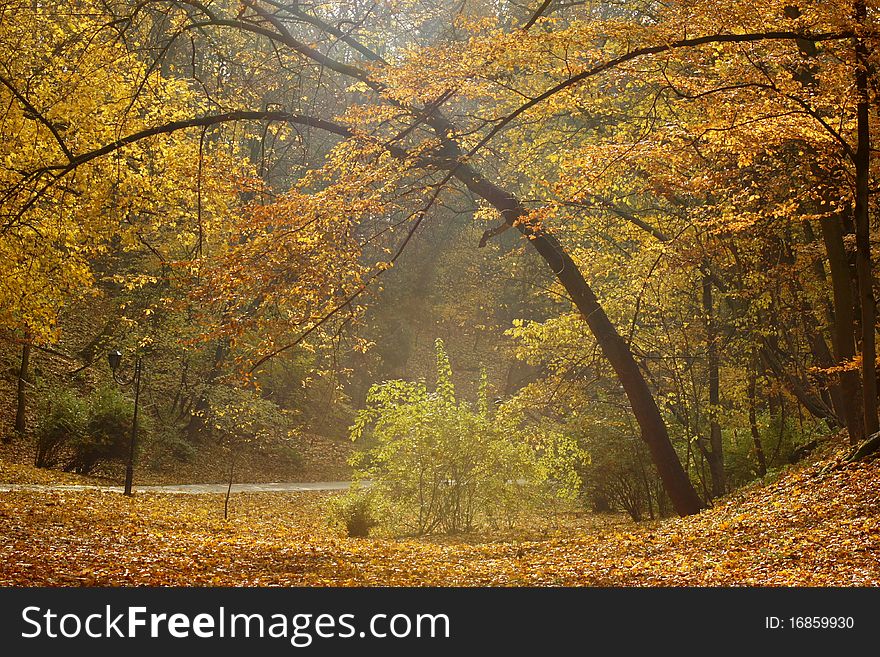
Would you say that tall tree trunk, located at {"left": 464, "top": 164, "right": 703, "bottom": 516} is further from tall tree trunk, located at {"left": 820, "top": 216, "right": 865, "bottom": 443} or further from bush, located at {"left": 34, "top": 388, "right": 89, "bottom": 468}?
bush, located at {"left": 34, "top": 388, "right": 89, "bottom": 468}

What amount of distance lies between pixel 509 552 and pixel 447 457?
10.7ft

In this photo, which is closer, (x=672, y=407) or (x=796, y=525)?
(x=796, y=525)

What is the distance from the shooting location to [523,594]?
5832 mm

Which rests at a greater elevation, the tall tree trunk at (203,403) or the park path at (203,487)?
the tall tree trunk at (203,403)

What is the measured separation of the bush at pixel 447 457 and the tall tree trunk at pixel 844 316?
14.0ft

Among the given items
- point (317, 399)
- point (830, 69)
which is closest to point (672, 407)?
point (830, 69)

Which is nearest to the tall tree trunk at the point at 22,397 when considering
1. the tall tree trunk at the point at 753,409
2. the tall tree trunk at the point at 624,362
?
the tall tree trunk at the point at 624,362

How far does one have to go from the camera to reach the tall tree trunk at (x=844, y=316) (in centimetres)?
898

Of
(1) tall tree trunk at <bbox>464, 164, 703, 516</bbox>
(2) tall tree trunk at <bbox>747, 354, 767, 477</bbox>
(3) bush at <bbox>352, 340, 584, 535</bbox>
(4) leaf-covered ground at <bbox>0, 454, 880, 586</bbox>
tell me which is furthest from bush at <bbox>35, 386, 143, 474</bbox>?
(2) tall tree trunk at <bbox>747, 354, 767, 477</bbox>

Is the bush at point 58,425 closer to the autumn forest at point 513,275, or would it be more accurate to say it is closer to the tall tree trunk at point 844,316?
the autumn forest at point 513,275

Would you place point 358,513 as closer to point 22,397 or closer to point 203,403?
point 22,397

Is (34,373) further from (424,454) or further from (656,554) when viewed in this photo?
(656,554)

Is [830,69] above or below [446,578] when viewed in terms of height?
above

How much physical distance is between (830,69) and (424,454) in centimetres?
722
